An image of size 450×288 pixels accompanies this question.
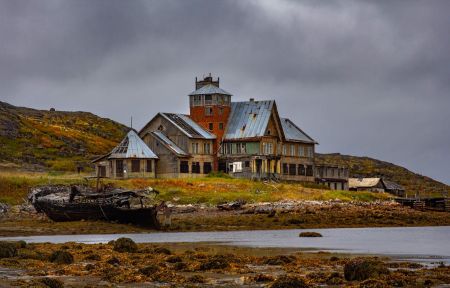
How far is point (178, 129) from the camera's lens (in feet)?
334

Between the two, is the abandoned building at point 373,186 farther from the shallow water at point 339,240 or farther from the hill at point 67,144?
the shallow water at point 339,240

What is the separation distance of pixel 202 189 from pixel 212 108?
62.1 feet

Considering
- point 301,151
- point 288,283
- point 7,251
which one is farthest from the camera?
point 301,151

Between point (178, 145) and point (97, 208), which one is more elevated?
point (178, 145)

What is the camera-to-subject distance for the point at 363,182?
124 m

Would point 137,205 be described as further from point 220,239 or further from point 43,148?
point 43,148

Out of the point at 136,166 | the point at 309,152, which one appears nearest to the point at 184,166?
the point at 136,166

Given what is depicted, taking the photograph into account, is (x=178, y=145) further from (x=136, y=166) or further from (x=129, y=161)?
(x=129, y=161)

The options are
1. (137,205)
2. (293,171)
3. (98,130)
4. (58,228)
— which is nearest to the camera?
(58,228)

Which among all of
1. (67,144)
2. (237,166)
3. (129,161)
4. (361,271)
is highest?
(67,144)

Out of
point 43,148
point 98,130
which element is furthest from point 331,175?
point 98,130

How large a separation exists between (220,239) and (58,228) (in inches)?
521

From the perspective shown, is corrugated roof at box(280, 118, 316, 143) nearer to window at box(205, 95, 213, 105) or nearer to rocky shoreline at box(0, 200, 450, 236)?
window at box(205, 95, 213, 105)

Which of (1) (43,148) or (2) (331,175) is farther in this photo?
(1) (43,148)
